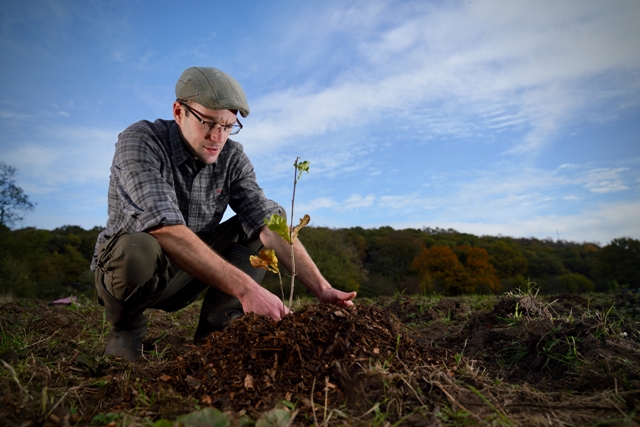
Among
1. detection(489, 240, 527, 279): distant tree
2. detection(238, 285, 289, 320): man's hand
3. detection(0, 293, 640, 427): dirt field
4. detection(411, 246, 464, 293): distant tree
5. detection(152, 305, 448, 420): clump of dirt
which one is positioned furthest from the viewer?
detection(489, 240, 527, 279): distant tree

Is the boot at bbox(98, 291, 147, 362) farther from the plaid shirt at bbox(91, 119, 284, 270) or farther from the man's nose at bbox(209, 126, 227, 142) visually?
the man's nose at bbox(209, 126, 227, 142)

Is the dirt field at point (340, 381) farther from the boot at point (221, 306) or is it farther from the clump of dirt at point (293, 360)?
the boot at point (221, 306)

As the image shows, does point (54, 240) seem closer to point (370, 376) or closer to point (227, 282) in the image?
point (227, 282)

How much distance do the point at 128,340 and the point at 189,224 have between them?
3.27 ft

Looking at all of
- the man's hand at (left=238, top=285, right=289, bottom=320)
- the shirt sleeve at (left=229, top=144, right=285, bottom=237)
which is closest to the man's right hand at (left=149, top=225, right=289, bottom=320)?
the man's hand at (left=238, top=285, right=289, bottom=320)

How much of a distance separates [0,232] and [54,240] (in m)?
1.84

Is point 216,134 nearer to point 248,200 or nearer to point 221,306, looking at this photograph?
point 248,200

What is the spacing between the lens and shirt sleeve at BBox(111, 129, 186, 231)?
2758mm

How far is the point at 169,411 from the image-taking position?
5.16 feet

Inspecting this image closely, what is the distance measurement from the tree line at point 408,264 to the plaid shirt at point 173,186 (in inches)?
272

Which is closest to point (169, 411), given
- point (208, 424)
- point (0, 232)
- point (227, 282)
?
point (208, 424)

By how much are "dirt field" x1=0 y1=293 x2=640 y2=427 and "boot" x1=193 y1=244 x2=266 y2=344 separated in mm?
1097

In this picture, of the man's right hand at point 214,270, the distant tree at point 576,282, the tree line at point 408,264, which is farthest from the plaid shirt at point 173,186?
the distant tree at point 576,282

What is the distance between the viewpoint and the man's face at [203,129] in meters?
3.11
